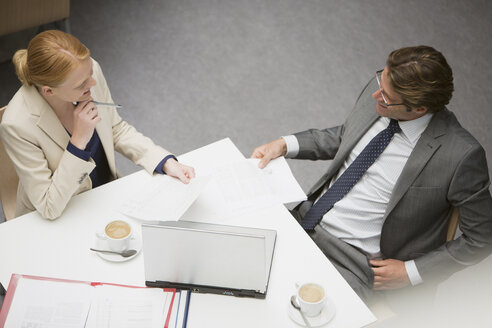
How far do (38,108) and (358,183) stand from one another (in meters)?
1.11

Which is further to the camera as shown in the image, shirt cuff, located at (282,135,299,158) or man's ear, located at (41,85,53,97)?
shirt cuff, located at (282,135,299,158)

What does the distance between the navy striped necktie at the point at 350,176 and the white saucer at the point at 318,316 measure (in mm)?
531

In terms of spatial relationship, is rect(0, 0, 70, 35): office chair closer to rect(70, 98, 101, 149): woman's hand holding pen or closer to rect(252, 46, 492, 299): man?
rect(70, 98, 101, 149): woman's hand holding pen

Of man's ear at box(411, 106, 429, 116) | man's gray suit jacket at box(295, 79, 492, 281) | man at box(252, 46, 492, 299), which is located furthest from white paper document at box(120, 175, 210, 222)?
man's ear at box(411, 106, 429, 116)

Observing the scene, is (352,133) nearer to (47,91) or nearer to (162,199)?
(162,199)

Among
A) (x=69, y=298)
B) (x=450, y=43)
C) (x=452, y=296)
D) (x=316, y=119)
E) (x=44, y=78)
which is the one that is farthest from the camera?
(x=450, y=43)

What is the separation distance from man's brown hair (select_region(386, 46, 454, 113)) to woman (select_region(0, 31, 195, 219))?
768 millimetres

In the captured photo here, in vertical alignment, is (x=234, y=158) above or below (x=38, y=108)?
below

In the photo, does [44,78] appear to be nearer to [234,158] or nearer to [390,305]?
[234,158]

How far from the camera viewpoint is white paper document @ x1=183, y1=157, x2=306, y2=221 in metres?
1.83

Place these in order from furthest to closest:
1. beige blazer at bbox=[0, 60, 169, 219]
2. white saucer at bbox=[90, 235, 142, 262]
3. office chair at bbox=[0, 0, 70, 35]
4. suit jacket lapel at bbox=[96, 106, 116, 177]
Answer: office chair at bbox=[0, 0, 70, 35], suit jacket lapel at bbox=[96, 106, 116, 177], beige blazer at bbox=[0, 60, 169, 219], white saucer at bbox=[90, 235, 142, 262]

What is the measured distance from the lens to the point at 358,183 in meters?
1.98

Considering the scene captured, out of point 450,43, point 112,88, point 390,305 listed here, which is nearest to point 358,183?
point 390,305

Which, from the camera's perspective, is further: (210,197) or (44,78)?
(210,197)
